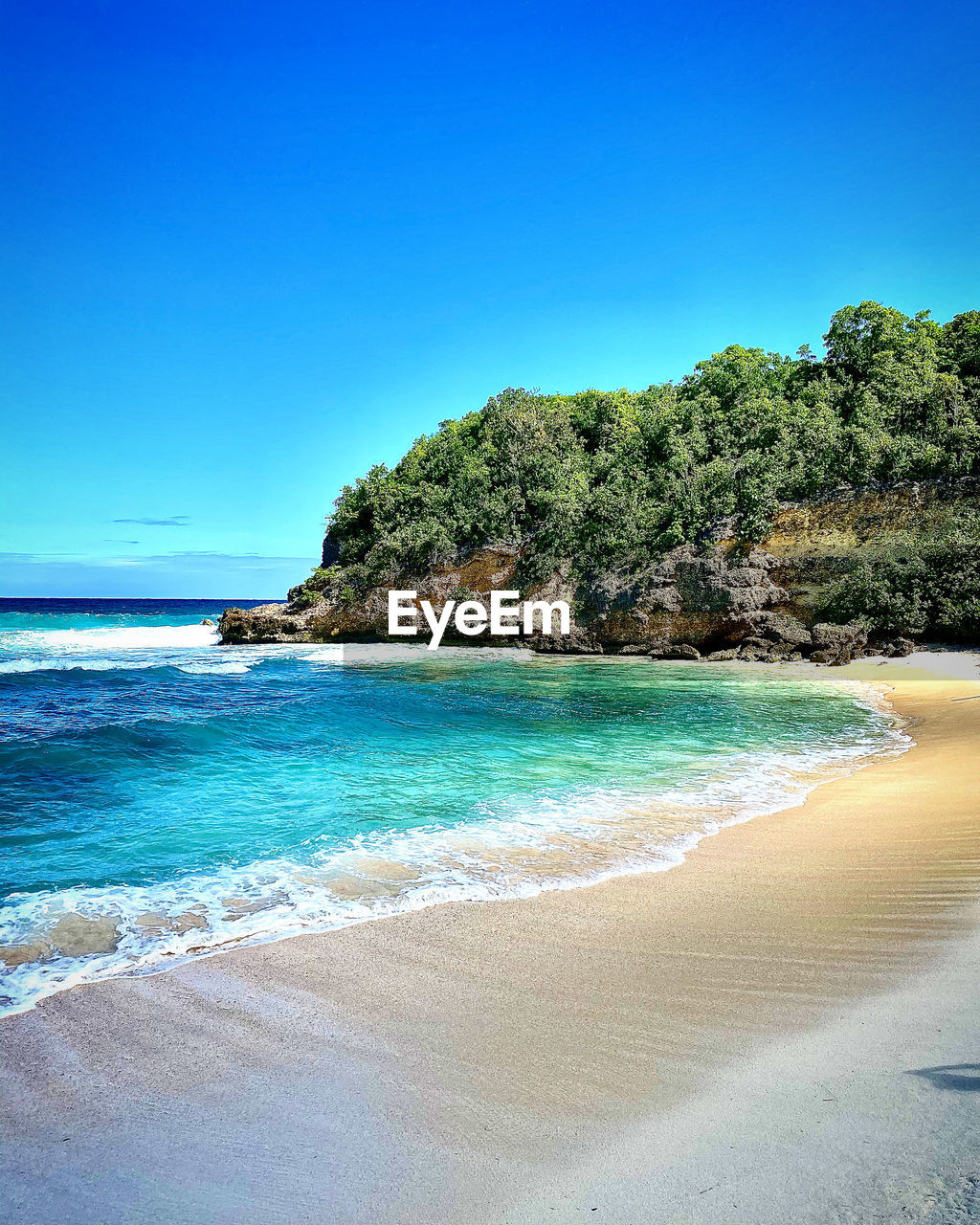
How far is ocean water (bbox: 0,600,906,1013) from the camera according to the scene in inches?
213

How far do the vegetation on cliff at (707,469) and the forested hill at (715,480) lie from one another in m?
0.09

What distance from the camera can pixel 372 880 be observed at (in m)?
5.95

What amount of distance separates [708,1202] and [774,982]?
183 cm

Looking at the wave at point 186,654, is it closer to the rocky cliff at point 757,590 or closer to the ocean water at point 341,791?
the rocky cliff at point 757,590

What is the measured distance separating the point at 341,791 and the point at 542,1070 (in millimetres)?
6041

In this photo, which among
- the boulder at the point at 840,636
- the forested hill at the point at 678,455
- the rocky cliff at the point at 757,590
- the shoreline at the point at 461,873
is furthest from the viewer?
the forested hill at the point at 678,455

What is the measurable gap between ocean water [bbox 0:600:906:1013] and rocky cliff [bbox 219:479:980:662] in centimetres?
550

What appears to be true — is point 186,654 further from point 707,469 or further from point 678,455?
point 707,469

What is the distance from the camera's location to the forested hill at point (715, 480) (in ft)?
81.0

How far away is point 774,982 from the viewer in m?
4.05

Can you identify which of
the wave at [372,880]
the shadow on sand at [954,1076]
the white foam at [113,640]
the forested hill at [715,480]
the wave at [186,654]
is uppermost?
the forested hill at [715,480]

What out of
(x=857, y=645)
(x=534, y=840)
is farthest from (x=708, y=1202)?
(x=857, y=645)

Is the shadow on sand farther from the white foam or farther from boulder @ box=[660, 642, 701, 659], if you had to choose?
the white foam

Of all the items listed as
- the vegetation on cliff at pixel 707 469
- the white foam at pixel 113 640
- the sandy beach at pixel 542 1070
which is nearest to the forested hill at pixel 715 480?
the vegetation on cliff at pixel 707 469
